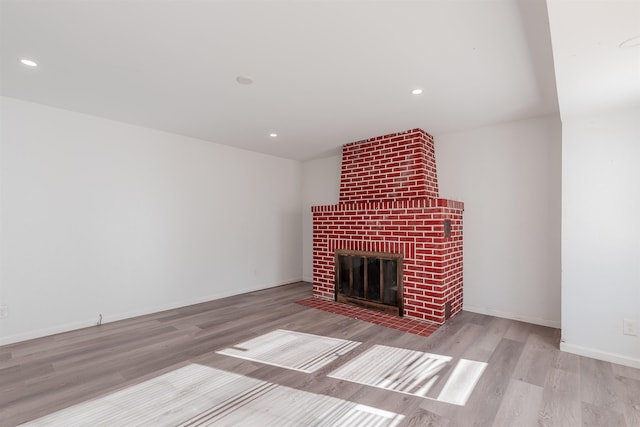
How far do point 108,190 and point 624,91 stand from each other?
4.73 metres

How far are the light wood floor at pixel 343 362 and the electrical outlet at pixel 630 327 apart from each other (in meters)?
0.27

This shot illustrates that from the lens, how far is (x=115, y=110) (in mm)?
3078

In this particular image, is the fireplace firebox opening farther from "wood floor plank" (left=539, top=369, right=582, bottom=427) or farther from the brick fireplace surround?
"wood floor plank" (left=539, top=369, right=582, bottom=427)

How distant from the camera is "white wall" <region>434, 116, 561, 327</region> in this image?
3176 millimetres

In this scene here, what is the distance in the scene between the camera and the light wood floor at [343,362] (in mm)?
1758

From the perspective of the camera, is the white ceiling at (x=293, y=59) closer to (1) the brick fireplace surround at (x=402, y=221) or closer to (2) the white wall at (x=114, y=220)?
(2) the white wall at (x=114, y=220)

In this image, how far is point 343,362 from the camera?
2336mm

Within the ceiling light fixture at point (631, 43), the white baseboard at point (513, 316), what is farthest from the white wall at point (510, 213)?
the ceiling light fixture at point (631, 43)

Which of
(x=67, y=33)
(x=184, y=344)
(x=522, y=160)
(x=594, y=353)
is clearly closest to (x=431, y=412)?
(x=594, y=353)

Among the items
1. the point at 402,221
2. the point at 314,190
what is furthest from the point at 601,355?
the point at 314,190

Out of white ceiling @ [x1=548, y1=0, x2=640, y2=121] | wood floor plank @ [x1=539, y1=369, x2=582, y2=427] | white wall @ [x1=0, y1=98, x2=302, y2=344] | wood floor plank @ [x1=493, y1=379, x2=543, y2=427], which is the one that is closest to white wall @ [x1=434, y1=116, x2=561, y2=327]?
white ceiling @ [x1=548, y1=0, x2=640, y2=121]

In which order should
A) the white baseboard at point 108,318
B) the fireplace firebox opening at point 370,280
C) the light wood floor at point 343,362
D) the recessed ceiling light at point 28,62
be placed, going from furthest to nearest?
the fireplace firebox opening at point 370,280 → the white baseboard at point 108,318 → the recessed ceiling light at point 28,62 → the light wood floor at point 343,362

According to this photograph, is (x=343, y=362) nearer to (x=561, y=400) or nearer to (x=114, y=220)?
(x=561, y=400)

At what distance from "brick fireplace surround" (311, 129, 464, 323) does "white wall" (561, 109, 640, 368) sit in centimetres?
107
